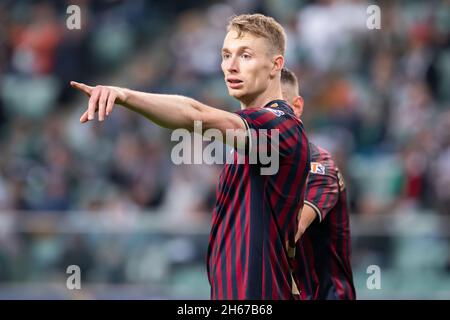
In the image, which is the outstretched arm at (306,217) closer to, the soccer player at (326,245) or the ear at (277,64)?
the soccer player at (326,245)

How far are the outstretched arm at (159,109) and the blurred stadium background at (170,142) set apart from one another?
5369 millimetres

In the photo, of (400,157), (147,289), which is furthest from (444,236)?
(147,289)

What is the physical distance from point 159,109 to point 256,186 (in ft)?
2.64

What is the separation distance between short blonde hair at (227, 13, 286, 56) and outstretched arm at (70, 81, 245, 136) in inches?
27.1

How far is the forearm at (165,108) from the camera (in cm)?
438

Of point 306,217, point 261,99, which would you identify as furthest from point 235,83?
point 306,217

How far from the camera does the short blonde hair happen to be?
5.26 m

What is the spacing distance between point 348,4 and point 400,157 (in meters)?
2.56

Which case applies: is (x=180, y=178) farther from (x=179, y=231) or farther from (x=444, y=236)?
(x=444, y=236)

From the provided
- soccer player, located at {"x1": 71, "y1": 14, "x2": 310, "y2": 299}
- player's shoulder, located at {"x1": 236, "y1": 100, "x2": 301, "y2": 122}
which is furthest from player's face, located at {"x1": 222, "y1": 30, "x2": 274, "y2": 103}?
player's shoulder, located at {"x1": 236, "y1": 100, "x2": 301, "y2": 122}

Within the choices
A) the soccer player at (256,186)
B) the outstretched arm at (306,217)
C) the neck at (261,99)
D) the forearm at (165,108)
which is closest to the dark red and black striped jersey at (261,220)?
the soccer player at (256,186)

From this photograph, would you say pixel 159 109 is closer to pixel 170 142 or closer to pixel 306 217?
pixel 306 217

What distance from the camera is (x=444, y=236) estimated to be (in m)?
9.94

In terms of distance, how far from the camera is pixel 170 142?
1248 centimetres
